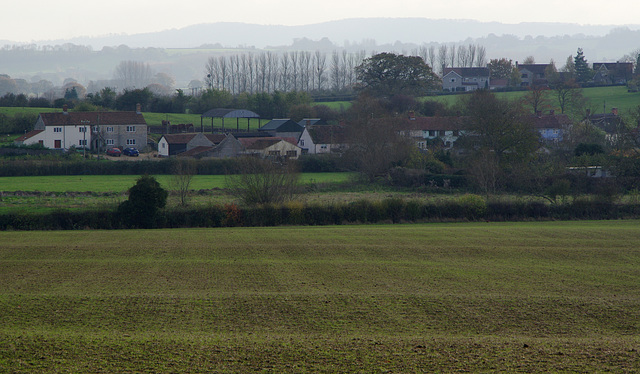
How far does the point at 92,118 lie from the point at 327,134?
2638cm

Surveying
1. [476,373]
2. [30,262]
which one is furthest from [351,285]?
[30,262]

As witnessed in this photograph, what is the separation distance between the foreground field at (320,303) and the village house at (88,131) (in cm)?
4270

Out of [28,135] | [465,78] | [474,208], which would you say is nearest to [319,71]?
[465,78]

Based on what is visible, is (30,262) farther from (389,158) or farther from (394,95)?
(394,95)

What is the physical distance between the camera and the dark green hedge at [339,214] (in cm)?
3058

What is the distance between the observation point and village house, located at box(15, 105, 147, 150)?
213ft

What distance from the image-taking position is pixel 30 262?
70.6ft

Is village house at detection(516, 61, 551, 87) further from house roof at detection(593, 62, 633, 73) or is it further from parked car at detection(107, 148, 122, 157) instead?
parked car at detection(107, 148, 122, 157)

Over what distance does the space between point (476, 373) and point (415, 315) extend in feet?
12.7

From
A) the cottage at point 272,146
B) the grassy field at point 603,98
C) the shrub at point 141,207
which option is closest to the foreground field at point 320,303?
the shrub at point 141,207

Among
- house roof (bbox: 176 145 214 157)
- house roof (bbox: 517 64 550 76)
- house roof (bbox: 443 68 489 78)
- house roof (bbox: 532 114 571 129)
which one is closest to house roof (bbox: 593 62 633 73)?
house roof (bbox: 517 64 550 76)

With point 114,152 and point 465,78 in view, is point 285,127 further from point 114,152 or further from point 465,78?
point 465,78

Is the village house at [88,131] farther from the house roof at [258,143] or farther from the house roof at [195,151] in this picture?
the house roof at [258,143]

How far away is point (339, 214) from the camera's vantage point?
1294 inches
